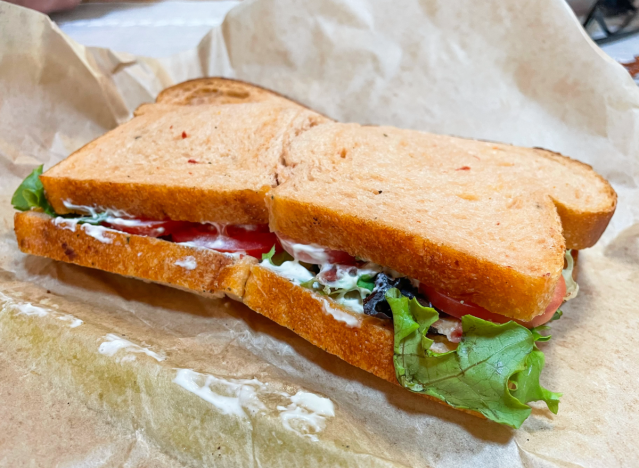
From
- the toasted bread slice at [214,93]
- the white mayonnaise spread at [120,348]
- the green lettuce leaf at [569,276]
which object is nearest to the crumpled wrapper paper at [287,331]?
the white mayonnaise spread at [120,348]

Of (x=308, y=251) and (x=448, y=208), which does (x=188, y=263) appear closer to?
(x=308, y=251)

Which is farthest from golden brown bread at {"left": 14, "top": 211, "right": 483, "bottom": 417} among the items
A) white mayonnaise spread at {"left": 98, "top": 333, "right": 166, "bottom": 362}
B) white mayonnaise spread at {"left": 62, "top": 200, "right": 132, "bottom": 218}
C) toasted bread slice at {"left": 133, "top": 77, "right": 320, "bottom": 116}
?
toasted bread slice at {"left": 133, "top": 77, "right": 320, "bottom": 116}

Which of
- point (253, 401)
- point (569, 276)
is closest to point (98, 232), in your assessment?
point (253, 401)

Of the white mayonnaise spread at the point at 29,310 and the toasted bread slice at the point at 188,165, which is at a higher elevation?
the toasted bread slice at the point at 188,165

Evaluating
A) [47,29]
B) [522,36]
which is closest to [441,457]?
[522,36]

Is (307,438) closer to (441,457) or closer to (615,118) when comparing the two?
(441,457)

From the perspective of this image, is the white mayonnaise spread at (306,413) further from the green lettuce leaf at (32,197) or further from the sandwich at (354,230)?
the green lettuce leaf at (32,197)
